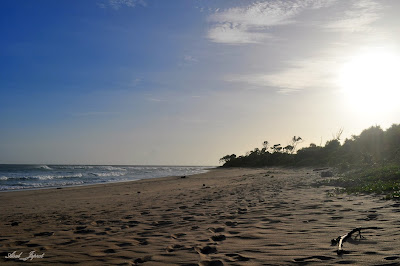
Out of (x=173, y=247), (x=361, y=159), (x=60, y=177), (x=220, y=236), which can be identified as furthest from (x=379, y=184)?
(x=60, y=177)

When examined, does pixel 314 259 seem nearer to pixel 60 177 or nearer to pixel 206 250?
pixel 206 250

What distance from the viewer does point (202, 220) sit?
6473 millimetres

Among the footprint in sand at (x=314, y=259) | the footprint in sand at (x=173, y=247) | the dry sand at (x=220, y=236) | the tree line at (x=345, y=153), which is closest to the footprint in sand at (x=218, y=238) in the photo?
the dry sand at (x=220, y=236)

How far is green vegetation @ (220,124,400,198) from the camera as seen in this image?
973cm

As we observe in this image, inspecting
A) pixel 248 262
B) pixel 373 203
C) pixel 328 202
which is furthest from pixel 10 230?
pixel 373 203

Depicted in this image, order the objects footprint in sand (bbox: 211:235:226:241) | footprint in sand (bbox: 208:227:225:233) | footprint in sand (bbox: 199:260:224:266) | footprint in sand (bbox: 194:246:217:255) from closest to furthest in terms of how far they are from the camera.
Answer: footprint in sand (bbox: 199:260:224:266)
footprint in sand (bbox: 194:246:217:255)
footprint in sand (bbox: 211:235:226:241)
footprint in sand (bbox: 208:227:225:233)

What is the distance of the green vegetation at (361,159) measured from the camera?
9.73m

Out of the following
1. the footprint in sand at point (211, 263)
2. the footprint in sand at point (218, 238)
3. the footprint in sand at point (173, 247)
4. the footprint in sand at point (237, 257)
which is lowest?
the footprint in sand at point (173, 247)

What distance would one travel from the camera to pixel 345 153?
2814cm

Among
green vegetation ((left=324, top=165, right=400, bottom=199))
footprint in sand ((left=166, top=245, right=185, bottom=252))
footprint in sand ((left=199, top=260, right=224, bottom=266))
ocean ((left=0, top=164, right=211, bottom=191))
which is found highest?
green vegetation ((left=324, top=165, right=400, bottom=199))

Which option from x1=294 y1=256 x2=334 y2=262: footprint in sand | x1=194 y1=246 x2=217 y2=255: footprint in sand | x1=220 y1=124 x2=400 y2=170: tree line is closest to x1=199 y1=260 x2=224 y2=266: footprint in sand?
x1=194 y1=246 x2=217 y2=255: footprint in sand

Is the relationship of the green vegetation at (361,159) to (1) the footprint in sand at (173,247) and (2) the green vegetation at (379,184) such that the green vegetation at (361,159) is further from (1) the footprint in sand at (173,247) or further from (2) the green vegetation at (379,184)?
(1) the footprint in sand at (173,247)

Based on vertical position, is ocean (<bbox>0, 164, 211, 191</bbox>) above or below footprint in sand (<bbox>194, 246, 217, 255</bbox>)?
below

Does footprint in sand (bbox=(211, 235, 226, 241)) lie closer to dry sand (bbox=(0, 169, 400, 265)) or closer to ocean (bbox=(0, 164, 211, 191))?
dry sand (bbox=(0, 169, 400, 265))
